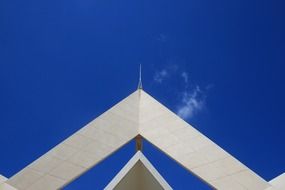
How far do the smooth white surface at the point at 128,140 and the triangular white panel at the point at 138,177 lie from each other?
3.72ft

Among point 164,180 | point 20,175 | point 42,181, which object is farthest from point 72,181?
point 164,180

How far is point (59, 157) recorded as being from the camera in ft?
30.1

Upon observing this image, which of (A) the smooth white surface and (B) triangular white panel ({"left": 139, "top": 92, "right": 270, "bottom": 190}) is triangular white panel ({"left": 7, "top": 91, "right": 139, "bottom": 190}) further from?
(B) triangular white panel ({"left": 139, "top": 92, "right": 270, "bottom": 190})

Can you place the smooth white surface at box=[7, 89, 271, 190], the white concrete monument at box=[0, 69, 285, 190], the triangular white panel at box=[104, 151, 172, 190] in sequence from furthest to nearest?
the smooth white surface at box=[7, 89, 271, 190]
the white concrete monument at box=[0, 69, 285, 190]
the triangular white panel at box=[104, 151, 172, 190]

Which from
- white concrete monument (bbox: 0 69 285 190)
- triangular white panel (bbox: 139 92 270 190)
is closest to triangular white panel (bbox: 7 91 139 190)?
white concrete monument (bbox: 0 69 285 190)

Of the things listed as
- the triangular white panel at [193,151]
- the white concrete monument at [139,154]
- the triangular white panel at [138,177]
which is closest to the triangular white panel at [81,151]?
the white concrete monument at [139,154]

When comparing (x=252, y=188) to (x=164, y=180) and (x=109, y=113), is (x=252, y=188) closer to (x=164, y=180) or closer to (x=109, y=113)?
(x=164, y=180)

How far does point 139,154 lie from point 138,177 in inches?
33.0

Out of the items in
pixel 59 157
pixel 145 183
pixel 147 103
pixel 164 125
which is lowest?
pixel 145 183

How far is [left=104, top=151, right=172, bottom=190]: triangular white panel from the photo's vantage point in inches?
316

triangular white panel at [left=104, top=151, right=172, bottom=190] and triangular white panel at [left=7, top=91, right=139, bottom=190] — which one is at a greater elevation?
triangular white panel at [left=7, top=91, right=139, bottom=190]

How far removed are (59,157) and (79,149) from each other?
647 mm

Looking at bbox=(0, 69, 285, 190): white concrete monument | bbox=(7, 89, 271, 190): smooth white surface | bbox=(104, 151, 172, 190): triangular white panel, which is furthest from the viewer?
bbox=(7, 89, 271, 190): smooth white surface

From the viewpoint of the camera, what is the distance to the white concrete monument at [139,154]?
336 inches
